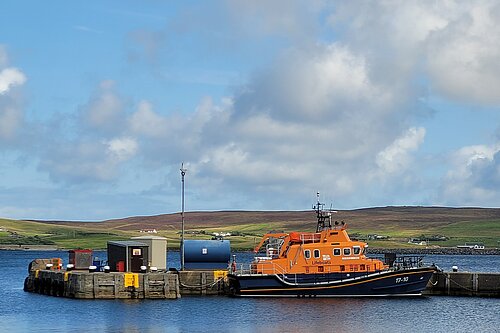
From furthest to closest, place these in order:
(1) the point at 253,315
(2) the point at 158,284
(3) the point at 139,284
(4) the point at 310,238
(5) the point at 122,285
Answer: (4) the point at 310,238, (2) the point at 158,284, (3) the point at 139,284, (5) the point at 122,285, (1) the point at 253,315

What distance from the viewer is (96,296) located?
2714 inches

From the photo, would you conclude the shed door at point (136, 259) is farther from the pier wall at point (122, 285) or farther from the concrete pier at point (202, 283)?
the pier wall at point (122, 285)

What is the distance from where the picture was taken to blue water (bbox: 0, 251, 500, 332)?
5766cm

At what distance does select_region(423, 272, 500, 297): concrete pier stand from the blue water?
1351mm

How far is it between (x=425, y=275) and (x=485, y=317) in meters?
9.78

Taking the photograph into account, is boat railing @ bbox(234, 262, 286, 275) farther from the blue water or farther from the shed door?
the shed door

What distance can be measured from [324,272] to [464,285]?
11.7 m

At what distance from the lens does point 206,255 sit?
250ft

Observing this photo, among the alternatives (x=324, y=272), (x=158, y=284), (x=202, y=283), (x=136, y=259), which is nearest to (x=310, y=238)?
(x=324, y=272)

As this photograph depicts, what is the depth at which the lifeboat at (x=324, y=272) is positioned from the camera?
235 ft

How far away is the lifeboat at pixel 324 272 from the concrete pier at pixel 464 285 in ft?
13.1

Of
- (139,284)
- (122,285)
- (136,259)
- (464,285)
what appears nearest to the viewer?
(122,285)

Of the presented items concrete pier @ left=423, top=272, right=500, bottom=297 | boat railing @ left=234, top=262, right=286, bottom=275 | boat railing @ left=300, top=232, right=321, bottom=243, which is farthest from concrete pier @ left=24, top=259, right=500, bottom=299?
boat railing @ left=300, top=232, right=321, bottom=243

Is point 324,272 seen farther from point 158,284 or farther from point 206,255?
point 158,284
